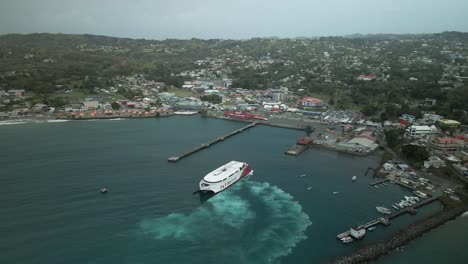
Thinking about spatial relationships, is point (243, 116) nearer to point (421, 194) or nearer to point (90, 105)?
point (90, 105)

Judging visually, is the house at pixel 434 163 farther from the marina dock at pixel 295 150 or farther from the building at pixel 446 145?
the marina dock at pixel 295 150

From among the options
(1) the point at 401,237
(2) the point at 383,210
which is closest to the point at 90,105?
(2) the point at 383,210

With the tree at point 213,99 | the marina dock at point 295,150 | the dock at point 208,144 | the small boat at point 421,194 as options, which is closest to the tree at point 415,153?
the small boat at point 421,194

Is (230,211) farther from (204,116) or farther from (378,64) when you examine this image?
→ (378,64)

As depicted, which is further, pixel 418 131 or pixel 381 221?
pixel 418 131

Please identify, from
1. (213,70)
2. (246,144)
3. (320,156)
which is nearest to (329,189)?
(320,156)

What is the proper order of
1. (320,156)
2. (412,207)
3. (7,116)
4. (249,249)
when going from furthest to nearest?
(7,116) → (320,156) → (412,207) → (249,249)
